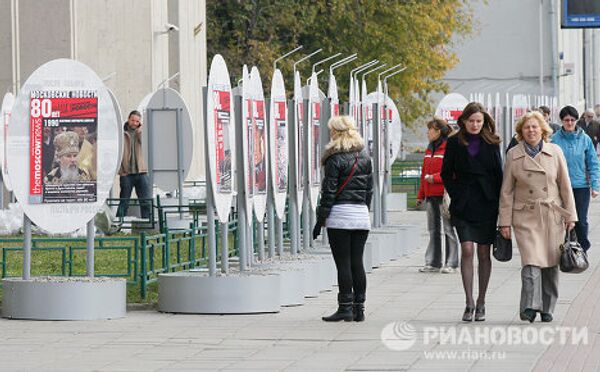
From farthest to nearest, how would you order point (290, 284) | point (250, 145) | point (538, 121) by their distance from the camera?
point (250, 145) → point (290, 284) → point (538, 121)

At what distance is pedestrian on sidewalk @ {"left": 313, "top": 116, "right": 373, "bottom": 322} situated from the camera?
45.7ft

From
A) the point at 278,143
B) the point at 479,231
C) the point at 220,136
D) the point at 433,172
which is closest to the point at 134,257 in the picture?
the point at 220,136

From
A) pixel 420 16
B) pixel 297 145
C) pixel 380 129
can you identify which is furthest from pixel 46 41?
pixel 420 16

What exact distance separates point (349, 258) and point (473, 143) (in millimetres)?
1350

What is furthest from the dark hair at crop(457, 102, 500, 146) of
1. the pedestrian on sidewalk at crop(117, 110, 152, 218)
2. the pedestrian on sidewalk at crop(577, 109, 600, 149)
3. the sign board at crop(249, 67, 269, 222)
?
the pedestrian on sidewalk at crop(577, 109, 600, 149)

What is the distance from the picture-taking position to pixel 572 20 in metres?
23.9

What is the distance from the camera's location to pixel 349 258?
1405 cm

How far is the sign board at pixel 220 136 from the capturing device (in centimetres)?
1470

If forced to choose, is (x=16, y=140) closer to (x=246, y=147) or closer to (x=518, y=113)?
(x=246, y=147)

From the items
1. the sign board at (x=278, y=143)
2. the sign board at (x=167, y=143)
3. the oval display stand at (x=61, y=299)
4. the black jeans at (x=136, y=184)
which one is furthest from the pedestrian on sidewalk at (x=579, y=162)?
the sign board at (x=167, y=143)

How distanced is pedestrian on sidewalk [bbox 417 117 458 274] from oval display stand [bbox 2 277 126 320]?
557 centimetres

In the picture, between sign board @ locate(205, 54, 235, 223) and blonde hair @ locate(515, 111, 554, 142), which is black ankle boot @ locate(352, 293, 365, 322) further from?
blonde hair @ locate(515, 111, 554, 142)

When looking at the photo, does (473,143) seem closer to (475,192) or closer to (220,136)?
(475,192)

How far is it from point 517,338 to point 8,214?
1348 centimetres
